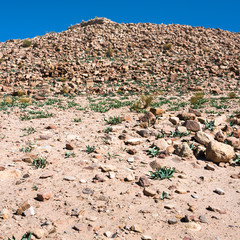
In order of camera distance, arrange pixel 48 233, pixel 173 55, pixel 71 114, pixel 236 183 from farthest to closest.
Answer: pixel 173 55 → pixel 71 114 → pixel 236 183 → pixel 48 233

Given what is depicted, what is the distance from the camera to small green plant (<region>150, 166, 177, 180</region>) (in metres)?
3.53

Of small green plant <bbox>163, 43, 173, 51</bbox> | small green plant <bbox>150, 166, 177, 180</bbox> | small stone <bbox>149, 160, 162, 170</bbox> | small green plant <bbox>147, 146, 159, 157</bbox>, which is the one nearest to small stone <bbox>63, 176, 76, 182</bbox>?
small green plant <bbox>150, 166, 177, 180</bbox>

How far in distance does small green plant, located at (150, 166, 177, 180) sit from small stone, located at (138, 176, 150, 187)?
21 cm

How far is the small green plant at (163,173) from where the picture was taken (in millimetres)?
3533

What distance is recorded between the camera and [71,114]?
27.4 ft

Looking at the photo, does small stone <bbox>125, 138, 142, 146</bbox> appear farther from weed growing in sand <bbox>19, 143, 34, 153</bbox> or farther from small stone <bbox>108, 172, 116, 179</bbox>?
weed growing in sand <bbox>19, 143, 34, 153</bbox>

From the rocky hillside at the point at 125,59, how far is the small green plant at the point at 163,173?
33.6 feet

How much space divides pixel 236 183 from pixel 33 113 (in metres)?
7.22

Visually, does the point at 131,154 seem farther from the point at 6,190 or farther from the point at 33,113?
the point at 33,113

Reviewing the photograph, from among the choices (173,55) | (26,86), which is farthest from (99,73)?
(173,55)

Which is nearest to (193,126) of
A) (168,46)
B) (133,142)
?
(133,142)

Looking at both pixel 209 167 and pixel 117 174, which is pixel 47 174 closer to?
pixel 117 174

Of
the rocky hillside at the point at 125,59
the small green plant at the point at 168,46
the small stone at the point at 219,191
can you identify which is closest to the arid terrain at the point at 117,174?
the small stone at the point at 219,191

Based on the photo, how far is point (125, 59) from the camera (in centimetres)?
2045
